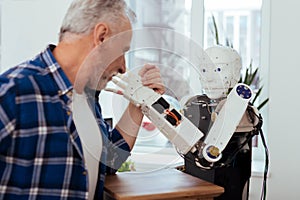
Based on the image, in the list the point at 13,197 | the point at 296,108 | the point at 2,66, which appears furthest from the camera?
the point at 2,66

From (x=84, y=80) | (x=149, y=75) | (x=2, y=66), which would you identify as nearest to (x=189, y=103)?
(x=149, y=75)

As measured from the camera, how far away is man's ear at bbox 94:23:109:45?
3.52ft

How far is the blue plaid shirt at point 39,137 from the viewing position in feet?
3.27

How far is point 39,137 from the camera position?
1.02 meters

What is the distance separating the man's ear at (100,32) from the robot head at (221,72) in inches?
14.2

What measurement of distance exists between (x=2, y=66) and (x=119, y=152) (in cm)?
183

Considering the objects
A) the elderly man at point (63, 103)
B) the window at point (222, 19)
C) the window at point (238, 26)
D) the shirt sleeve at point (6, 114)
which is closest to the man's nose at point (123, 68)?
the elderly man at point (63, 103)

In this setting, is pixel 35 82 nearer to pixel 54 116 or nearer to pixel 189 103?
pixel 54 116

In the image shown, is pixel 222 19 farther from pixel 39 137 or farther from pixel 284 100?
pixel 39 137

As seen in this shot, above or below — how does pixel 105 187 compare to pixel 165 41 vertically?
below

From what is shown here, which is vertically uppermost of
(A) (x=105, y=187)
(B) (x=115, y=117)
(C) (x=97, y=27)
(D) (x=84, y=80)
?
(C) (x=97, y=27)

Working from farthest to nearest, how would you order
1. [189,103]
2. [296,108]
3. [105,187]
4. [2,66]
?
[2,66] → [296,108] → [189,103] → [105,187]

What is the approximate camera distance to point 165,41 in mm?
1117

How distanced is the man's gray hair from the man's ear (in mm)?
11
